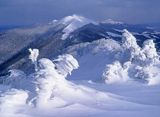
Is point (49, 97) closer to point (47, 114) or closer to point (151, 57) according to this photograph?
point (47, 114)

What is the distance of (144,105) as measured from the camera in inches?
2478

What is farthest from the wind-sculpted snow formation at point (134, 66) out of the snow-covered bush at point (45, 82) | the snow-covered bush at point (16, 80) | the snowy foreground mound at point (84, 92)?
the snow-covered bush at point (45, 82)

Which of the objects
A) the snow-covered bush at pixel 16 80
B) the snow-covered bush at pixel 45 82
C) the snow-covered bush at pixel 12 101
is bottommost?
the snow-covered bush at pixel 12 101

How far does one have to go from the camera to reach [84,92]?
67375 mm

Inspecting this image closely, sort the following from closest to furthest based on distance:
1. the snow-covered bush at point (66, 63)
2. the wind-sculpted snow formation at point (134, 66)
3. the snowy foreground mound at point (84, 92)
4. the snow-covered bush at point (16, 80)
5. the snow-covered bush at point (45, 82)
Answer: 1. the snowy foreground mound at point (84, 92)
2. the snow-covered bush at point (45, 82)
3. the snow-covered bush at point (16, 80)
4. the snow-covered bush at point (66, 63)
5. the wind-sculpted snow formation at point (134, 66)

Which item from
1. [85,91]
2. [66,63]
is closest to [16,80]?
[66,63]

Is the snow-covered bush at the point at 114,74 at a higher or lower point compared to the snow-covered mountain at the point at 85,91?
higher

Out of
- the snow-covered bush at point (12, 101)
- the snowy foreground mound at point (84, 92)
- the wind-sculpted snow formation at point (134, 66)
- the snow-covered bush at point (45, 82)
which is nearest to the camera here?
the snow-covered bush at point (12, 101)

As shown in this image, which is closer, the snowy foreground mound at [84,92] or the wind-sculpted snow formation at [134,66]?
the snowy foreground mound at [84,92]

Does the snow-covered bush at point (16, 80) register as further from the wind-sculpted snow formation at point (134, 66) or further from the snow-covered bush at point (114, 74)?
the wind-sculpted snow formation at point (134, 66)

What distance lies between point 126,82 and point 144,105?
18920 millimetres

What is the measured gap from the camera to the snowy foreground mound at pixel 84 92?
5988 centimetres

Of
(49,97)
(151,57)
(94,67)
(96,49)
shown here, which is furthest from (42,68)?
(96,49)

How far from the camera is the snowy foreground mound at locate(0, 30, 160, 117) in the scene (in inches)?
2357
